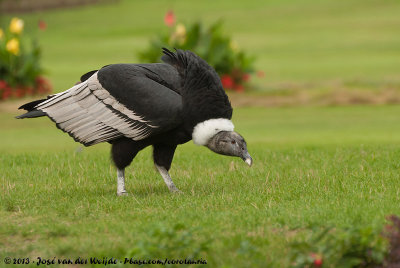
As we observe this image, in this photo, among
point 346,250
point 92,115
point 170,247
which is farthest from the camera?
point 92,115

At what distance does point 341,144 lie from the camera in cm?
1315

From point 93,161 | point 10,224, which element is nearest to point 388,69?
point 93,161

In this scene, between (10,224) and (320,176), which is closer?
(10,224)

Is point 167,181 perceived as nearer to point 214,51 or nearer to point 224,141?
point 224,141

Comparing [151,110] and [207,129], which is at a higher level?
[151,110]

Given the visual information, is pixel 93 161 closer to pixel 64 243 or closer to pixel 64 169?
pixel 64 169

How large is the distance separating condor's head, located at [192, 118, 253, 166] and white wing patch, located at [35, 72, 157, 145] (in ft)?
1.97

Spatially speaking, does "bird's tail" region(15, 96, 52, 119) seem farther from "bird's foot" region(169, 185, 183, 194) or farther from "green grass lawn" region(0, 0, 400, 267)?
"bird's foot" region(169, 185, 183, 194)

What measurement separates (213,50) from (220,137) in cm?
1346

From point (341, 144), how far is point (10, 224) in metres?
7.39

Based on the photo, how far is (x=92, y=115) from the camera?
869cm

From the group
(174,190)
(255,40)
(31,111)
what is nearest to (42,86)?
(31,111)

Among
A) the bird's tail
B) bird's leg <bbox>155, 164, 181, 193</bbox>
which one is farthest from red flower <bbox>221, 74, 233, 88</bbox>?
the bird's tail

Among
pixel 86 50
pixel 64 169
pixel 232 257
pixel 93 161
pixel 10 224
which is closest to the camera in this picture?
pixel 232 257
